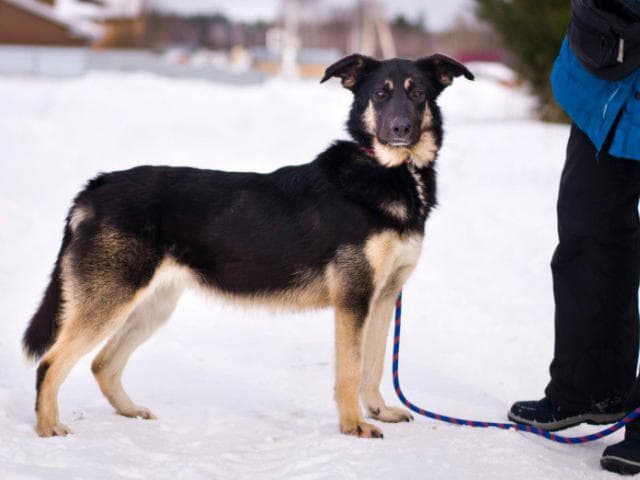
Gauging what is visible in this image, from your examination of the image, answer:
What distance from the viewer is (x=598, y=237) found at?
13.2 ft

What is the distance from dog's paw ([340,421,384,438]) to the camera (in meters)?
4.08

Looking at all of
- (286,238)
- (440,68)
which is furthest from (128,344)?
(440,68)

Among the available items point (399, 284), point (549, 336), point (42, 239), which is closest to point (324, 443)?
point (399, 284)

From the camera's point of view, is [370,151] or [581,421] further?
[370,151]

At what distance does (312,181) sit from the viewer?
4.36 meters

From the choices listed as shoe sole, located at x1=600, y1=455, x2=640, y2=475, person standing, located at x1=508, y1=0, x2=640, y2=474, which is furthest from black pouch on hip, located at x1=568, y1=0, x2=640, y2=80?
shoe sole, located at x1=600, y1=455, x2=640, y2=475

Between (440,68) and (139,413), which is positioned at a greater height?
(440,68)

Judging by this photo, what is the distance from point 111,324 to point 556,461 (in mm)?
2172

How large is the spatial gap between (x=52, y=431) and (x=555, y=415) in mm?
2450

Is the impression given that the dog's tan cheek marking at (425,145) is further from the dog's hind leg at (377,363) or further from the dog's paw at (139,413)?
the dog's paw at (139,413)

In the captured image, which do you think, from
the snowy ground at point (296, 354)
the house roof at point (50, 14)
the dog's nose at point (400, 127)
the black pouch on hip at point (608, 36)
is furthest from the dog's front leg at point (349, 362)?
the house roof at point (50, 14)

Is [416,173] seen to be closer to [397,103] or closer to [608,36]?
[397,103]

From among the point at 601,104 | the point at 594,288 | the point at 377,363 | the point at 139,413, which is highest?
the point at 601,104

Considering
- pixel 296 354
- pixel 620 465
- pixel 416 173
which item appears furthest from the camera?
pixel 296 354
